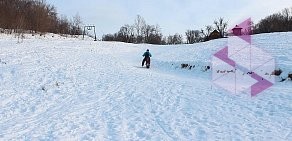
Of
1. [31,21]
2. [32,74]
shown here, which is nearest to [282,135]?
[32,74]

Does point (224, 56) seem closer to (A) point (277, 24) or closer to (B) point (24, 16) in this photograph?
(B) point (24, 16)

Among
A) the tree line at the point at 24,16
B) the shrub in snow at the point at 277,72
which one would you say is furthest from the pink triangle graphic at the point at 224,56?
the tree line at the point at 24,16

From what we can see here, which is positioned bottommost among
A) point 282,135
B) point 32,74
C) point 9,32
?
point 282,135

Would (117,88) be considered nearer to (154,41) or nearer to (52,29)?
(52,29)

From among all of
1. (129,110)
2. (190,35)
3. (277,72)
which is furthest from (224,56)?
(190,35)

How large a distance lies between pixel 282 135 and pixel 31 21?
50.9 metres

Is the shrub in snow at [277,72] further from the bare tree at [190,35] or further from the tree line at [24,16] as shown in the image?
the bare tree at [190,35]

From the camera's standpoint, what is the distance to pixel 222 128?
8.16 metres
